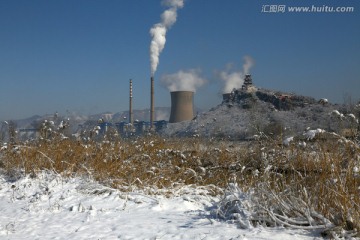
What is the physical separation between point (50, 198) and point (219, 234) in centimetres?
252

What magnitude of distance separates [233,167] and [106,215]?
363 cm

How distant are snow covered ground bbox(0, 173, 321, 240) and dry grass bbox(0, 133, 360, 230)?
36cm

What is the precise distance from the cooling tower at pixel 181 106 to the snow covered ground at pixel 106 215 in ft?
98.5

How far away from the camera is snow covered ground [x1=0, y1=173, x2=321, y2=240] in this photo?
3291 millimetres

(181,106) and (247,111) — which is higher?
(181,106)

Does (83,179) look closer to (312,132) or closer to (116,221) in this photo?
(116,221)

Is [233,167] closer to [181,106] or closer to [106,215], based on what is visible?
[106,215]

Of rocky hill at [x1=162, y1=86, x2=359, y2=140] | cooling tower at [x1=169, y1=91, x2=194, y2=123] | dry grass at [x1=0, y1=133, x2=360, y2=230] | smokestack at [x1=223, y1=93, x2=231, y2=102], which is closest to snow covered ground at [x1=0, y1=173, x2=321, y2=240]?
dry grass at [x1=0, y1=133, x2=360, y2=230]

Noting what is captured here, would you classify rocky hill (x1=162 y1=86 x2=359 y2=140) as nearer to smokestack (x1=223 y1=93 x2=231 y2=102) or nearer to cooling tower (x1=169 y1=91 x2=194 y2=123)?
smokestack (x1=223 y1=93 x2=231 y2=102)

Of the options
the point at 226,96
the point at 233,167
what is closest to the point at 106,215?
the point at 233,167

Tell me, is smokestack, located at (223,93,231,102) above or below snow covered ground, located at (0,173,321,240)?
above

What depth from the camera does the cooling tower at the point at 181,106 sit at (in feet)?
116

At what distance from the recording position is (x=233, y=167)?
7.17 metres

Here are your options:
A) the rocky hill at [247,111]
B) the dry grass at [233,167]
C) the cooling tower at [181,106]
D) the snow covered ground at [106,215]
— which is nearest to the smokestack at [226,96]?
the rocky hill at [247,111]
